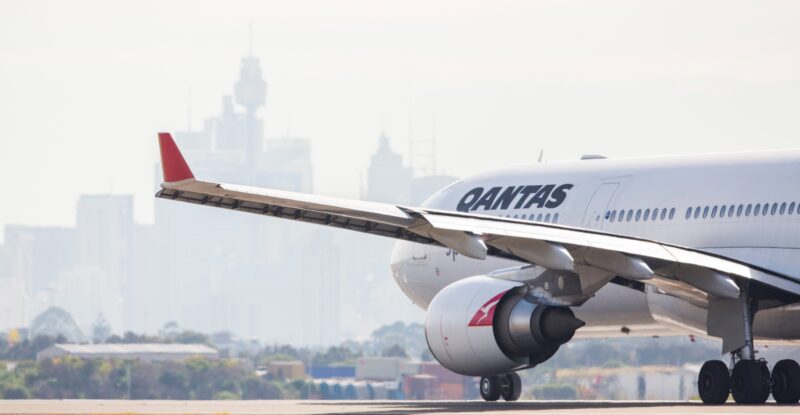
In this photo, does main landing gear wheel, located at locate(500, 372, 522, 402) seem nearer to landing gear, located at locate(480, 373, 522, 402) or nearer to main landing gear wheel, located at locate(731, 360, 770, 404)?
landing gear, located at locate(480, 373, 522, 402)

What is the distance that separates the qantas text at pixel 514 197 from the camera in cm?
3478

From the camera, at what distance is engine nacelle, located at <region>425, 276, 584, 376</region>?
28781 millimetres

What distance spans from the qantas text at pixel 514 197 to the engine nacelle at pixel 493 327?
179 inches

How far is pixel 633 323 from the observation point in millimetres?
33625

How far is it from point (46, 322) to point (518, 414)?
5748 inches

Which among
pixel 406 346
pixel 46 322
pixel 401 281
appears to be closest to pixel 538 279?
pixel 401 281

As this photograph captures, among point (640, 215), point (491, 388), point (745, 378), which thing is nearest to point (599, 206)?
point (640, 215)

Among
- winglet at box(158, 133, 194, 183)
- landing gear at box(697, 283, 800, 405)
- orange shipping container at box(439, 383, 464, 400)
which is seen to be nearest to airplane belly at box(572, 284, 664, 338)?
landing gear at box(697, 283, 800, 405)

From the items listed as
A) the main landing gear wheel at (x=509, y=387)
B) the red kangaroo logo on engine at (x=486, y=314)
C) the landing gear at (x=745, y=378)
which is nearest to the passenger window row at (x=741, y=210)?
the landing gear at (x=745, y=378)

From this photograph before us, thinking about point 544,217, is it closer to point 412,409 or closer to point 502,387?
point 502,387

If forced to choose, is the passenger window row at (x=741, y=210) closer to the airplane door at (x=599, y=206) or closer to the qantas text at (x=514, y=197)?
the airplane door at (x=599, y=206)

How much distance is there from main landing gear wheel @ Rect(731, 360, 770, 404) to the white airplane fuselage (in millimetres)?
1431

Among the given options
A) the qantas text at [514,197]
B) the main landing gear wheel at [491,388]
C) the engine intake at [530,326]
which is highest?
the qantas text at [514,197]

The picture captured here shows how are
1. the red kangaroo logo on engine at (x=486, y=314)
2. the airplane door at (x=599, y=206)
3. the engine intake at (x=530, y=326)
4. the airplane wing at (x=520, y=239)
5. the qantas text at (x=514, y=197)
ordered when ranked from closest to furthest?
the airplane wing at (x=520, y=239) → the engine intake at (x=530, y=326) → the red kangaroo logo on engine at (x=486, y=314) → the airplane door at (x=599, y=206) → the qantas text at (x=514, y=197)
